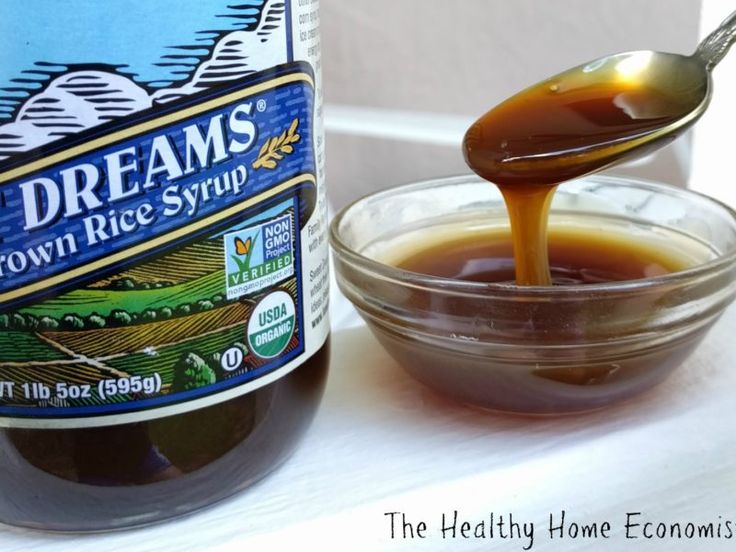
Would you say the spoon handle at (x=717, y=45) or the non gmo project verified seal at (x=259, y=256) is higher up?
the spoon handle at (x=717, y=45)

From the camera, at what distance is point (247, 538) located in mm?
339

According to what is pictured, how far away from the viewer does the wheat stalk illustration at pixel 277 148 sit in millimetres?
329

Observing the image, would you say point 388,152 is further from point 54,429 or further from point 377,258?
point 54,429

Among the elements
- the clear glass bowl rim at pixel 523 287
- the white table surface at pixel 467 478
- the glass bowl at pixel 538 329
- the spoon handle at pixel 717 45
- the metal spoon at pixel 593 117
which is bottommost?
the white table surface at pixel 467 478

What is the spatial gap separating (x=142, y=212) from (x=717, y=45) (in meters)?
0.34

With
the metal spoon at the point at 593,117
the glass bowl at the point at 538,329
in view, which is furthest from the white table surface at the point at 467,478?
the metal spoon at the point at 593,117

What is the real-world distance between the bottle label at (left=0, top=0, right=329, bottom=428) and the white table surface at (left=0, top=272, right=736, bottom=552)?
6 cm

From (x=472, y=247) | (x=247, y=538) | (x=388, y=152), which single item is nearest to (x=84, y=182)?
(x=247, y=538)

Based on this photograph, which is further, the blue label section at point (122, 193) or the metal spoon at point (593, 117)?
the metal spoon at point (593, 117)

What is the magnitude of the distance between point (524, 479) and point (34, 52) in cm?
25

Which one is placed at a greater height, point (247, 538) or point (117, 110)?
point (117, 110)

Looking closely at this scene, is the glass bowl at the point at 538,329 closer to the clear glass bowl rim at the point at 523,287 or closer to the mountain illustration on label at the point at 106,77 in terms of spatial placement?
the clear glass bowl rim at the point at 523,287

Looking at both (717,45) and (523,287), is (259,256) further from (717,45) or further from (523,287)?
(717,45)

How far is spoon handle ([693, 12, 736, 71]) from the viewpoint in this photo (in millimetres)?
478
